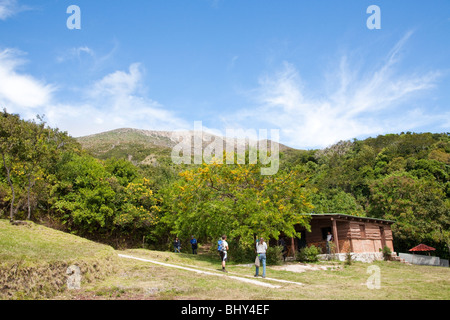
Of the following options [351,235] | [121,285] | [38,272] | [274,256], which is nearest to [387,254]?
[351,235]

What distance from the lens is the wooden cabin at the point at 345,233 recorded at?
2606 centimetres

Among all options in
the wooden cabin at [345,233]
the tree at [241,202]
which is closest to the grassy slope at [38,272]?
the tree at [241,202]

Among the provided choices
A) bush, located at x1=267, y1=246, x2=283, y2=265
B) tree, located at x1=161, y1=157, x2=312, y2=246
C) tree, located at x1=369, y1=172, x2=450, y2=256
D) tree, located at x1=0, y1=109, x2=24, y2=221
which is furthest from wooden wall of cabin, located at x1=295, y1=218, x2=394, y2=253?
tree, located at x1=0, y1=109, x2=24, y2=221

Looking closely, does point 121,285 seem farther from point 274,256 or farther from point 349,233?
point 349,233

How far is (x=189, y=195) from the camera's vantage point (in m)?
22.9

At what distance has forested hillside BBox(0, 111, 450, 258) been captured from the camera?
67.5ft

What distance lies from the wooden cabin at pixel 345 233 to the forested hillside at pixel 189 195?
337 cm

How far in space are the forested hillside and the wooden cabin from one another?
133 inches

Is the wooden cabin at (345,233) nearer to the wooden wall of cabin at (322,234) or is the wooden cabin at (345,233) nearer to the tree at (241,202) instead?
the wooden wall of cabin at (322,234)

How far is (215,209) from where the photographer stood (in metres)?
20.5

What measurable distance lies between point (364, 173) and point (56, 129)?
52.1 m

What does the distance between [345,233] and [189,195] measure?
13.9 meters

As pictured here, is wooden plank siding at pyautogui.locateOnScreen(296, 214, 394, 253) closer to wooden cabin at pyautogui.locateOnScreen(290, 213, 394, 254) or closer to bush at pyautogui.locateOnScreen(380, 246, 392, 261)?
wooden cabin at pyautogui.locateOnScreen(290, 213, 394, 254)
